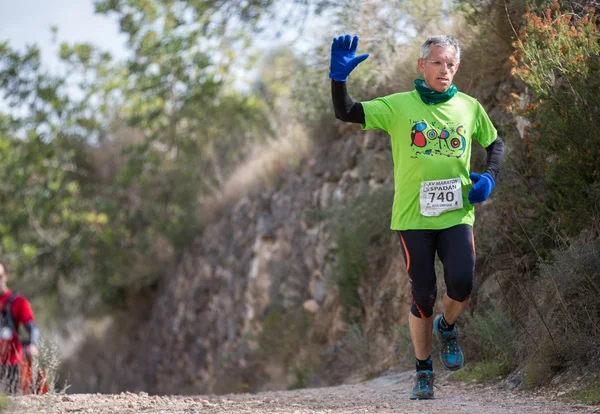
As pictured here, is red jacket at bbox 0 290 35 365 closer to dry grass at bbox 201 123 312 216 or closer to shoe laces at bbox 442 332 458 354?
shoe laces at bbox 442 332 458 354

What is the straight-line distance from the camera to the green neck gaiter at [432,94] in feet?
16.4

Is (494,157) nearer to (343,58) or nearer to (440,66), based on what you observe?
(440,66)

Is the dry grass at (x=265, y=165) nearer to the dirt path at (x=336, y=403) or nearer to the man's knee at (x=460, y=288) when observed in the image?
the dirt path at (x=336, y=403)

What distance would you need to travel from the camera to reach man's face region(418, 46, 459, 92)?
16.3 ft

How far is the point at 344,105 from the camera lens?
4.86 meters

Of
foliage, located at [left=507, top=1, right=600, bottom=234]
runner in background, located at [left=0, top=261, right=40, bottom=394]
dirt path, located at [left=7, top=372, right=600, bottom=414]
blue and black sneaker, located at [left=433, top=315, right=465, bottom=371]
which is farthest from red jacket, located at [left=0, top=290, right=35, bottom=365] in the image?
foliage, located at [left=507, top=1, right=600, bottom=234]

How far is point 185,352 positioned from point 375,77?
25.7 ft

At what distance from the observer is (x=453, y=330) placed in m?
5.27

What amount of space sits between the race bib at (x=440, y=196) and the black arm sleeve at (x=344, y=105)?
0.57m

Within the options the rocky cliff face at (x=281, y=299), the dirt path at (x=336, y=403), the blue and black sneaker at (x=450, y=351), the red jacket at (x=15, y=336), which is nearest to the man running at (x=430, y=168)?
the blue and black sneaker at (x=450, y=351)

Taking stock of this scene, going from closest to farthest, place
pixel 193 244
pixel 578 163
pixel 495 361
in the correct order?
pixel 578 163
pixel 495 361
pixel 193 244

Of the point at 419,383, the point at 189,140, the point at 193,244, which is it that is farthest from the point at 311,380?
the point at 189,140

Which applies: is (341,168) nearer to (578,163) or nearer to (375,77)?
(375,77)

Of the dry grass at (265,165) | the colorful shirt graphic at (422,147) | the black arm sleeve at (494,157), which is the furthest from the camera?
the dry grass at (265,165)
